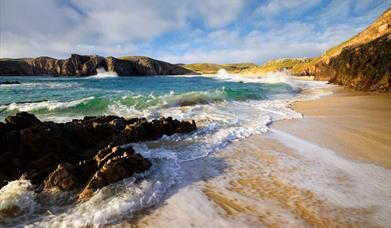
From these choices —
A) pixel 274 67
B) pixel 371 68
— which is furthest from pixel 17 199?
pixel 274 67

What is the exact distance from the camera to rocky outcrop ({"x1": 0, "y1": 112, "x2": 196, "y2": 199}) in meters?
6.55

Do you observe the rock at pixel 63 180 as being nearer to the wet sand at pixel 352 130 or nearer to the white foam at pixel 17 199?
the white foam at pixel 17 199

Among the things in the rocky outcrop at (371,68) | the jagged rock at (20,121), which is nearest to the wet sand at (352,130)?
the jagged rock at (20,121)

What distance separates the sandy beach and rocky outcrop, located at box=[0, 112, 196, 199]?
1.50 m

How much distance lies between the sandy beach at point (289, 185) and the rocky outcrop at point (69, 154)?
1.50 metres

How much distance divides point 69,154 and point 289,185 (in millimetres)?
5828

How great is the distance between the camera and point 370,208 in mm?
5648

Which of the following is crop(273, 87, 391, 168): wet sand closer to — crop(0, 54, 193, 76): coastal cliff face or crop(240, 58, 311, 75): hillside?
crop(240, 58, 311, 75): hillside

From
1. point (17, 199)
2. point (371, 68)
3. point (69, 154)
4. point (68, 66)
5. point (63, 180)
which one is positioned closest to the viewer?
Result: point (17, 199)

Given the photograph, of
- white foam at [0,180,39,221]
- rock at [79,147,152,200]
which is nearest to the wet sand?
rock at [79,147,152,200]

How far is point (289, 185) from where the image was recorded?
680 cm

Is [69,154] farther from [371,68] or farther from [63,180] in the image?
[371,68]

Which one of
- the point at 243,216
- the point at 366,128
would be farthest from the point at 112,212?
the point at 366,128

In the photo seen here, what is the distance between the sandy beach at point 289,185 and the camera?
531 cm
